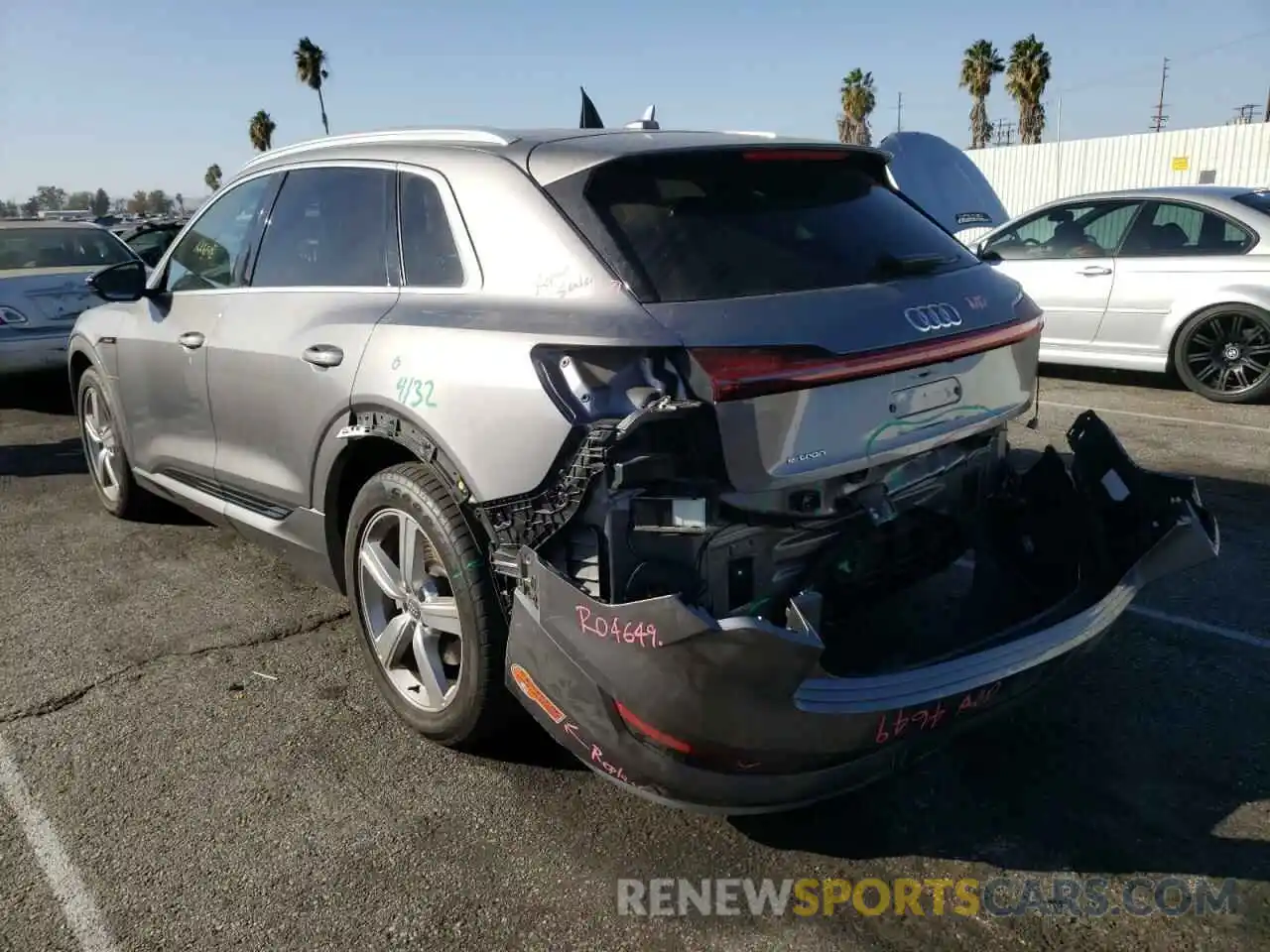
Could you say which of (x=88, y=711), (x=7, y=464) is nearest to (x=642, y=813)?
(x=88, y=711)

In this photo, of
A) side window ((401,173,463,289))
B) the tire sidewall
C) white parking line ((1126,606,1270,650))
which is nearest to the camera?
side window ((401,173,463,289))

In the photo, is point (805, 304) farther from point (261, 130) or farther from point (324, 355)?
point (261, 130)

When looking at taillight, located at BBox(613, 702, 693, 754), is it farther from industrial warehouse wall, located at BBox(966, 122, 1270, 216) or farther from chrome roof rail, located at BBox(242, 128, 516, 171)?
industrial warehouse wall, located at BBox(966, 122, 1270, 216)

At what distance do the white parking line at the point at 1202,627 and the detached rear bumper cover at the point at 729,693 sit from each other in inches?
52.3

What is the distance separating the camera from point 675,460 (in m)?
2.29

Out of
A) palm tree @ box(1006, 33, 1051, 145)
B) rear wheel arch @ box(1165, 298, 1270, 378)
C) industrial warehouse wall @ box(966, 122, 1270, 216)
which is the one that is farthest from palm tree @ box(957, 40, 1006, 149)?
rear wheel arch @ box(1165, 298, 1270, 378)

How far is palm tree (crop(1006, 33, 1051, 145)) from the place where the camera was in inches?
1613

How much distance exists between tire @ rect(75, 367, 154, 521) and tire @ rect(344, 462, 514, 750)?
99.2 inches

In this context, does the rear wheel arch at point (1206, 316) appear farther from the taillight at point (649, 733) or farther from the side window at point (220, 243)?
the taillight at point (649, 733)

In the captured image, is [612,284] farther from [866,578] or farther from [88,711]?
[88,711]

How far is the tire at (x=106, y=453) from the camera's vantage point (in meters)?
5.14

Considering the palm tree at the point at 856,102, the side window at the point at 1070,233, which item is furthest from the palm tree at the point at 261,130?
the side window at the point at 1070,233

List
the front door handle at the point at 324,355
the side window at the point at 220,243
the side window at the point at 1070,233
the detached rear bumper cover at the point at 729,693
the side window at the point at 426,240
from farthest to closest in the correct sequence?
the side window at the point at 1070,233, the side window at the point at 220,243, the front door handle at the point at 324,355, the side window at the point at 426,240, the detached rear bumper cover at the point at 729,693

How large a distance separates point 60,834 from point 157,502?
3000mm
